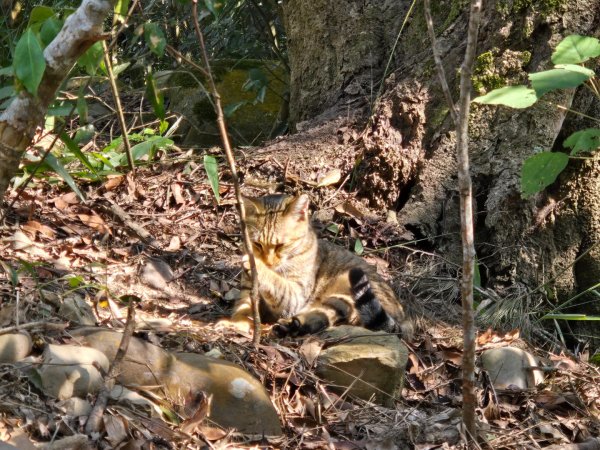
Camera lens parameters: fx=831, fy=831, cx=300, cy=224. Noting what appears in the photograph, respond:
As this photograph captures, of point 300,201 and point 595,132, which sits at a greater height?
point 595,132

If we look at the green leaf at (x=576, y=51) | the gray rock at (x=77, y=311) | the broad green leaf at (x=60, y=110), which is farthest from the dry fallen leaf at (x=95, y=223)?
the green leaf at (x=576, y=51)

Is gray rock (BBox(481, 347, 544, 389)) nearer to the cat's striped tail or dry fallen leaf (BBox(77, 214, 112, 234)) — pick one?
the cat's striped tail

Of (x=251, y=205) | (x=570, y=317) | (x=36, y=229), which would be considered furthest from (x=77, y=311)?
(x=570, y=317)

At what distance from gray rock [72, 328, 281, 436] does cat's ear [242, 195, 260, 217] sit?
188 centimetres

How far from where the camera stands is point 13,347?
3.49 meters

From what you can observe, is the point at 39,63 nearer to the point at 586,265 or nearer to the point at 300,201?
the point at 300,201

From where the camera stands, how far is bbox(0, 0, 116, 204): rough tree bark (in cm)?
340

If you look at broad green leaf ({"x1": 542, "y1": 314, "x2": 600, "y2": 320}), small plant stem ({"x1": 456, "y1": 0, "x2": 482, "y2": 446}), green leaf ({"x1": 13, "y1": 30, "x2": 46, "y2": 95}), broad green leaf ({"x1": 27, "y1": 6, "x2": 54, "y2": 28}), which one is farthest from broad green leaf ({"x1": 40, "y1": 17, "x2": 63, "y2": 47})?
broad green leaf ({"x1": 542, "y1": 314, "x2": 600, "y2": 320})

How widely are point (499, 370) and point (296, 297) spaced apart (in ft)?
4.66

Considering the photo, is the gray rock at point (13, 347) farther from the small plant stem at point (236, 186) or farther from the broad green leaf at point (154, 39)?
the broad green leaf at point (154, 39)

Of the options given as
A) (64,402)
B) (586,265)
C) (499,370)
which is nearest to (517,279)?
(586,265)

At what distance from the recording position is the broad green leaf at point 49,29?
3332 mm

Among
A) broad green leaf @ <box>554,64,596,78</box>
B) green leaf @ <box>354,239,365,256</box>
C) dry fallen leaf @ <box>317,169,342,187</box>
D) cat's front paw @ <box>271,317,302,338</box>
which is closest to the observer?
broad green leaf @ <box>554,64,596,78</box>

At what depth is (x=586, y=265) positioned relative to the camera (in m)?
5.66
